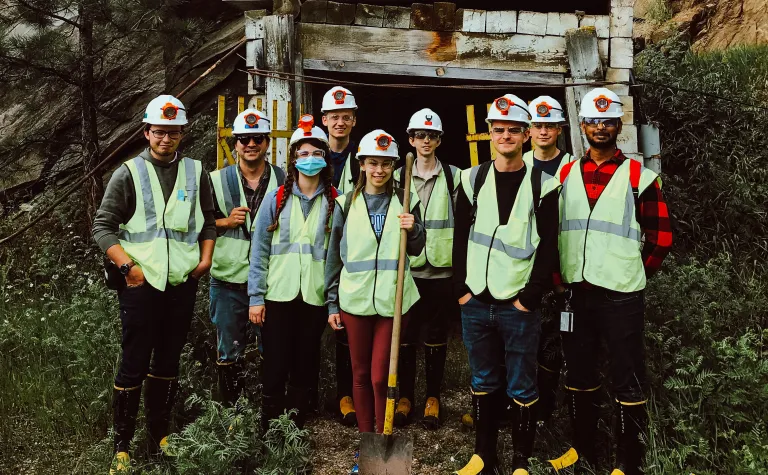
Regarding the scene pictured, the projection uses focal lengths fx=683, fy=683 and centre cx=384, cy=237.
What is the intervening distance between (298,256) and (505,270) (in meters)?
1.30

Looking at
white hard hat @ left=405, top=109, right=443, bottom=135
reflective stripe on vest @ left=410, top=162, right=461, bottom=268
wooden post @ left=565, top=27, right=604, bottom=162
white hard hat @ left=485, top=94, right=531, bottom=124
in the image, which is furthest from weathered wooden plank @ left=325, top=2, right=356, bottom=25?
white hard hat @ left=485, top=94, right=531, bottom=124

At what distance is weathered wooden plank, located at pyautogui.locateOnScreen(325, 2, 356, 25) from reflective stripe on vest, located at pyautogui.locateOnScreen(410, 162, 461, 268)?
2653mm

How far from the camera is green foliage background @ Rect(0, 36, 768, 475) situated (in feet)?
13.7

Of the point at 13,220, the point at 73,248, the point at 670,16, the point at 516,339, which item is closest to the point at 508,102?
the point at 516,339

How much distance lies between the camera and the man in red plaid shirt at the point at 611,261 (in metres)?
3.84

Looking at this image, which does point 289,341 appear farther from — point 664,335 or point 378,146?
point 664,335

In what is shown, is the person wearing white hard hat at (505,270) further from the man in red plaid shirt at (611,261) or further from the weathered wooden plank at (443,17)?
the weathered wooden plank at (443,17)

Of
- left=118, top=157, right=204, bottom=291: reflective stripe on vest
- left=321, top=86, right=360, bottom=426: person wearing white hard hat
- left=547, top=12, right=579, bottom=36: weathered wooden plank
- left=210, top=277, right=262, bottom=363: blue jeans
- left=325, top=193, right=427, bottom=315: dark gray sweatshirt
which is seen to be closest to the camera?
left=118, top=157, right=204, bottom=291: reflective stripe on vest

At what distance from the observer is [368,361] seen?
425cm

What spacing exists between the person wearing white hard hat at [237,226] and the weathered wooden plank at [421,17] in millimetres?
2663

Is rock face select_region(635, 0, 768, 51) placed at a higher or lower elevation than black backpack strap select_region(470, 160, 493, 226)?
higher

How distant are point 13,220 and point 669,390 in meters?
8.23

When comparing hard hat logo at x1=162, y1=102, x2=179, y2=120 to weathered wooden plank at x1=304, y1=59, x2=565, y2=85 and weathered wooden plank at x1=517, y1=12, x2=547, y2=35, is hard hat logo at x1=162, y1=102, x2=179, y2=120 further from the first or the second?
weathered wooden plank at x1=517, y1=12, x2=547, y2=35

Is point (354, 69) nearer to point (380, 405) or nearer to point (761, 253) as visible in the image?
point (380, 405)
